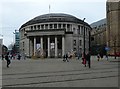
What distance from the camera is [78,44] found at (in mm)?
121000

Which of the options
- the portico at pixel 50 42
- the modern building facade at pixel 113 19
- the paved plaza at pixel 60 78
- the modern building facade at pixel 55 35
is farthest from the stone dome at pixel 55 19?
the paved plaza at pixel 60 78

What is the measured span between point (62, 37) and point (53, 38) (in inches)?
186

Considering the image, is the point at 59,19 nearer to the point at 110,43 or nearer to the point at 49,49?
the point at 49,49

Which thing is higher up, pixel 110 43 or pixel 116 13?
pixel 116 13

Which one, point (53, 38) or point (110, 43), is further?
point (53, 38)

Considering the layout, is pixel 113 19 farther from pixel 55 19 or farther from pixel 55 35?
pixel 55 19

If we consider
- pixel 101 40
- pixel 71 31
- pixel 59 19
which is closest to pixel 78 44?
→ pixel 71 31

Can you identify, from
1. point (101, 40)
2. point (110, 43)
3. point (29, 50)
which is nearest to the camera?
point (110, 43)

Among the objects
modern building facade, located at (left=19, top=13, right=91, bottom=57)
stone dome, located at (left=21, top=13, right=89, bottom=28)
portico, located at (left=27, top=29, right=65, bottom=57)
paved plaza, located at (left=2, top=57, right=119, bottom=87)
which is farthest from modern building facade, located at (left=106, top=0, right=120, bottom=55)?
paved plaza, located at (left=2, top=57, right=119, bottom=87)

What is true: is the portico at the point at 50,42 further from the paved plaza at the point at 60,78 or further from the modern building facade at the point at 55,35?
the paved plaza at the point at 60,78

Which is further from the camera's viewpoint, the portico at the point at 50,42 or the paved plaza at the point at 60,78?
the portico at the point at 50,42

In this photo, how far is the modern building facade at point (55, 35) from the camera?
11319 centimetres

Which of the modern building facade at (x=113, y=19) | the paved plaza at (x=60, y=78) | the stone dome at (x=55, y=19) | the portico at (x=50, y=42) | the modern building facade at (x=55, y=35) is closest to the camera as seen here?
the paved plaza at (x=60, y=78)

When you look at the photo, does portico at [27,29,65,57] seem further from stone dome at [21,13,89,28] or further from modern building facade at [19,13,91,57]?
stone dome at [21,13,89,28]
